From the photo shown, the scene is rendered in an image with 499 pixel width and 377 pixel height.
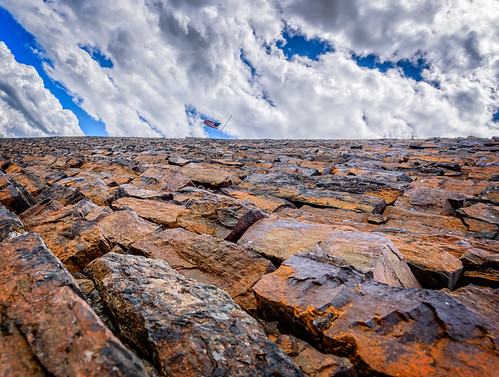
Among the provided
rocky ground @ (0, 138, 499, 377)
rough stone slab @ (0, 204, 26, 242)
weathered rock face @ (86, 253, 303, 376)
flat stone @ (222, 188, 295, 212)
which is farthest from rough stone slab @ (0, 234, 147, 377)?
flat stone @ (222, 188, 295, 212)

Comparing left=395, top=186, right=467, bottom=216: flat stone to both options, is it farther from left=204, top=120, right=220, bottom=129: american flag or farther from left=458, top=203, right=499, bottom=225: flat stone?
left=204, top=120, right=220, bottom=129: american flag

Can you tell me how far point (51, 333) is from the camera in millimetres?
1119

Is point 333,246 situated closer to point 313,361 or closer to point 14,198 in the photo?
point 313,361

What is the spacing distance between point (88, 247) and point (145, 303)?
139cm

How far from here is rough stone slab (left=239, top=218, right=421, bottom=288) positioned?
2219 mm

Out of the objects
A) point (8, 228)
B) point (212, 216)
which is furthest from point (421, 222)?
point (8, 228)

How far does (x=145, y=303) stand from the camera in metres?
1.61

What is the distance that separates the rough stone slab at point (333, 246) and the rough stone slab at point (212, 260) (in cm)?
27

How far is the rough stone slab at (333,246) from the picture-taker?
2219 millimetres

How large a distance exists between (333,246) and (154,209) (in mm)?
2989

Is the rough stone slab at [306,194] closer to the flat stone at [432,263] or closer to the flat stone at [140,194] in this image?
the flat stone at [432,263]

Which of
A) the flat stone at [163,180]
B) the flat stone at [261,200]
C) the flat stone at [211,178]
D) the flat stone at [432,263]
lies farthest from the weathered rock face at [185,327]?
the flat stone at [211,178]

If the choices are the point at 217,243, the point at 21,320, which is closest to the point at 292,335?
the point at 217,243

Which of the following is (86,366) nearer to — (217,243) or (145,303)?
(145,303)
